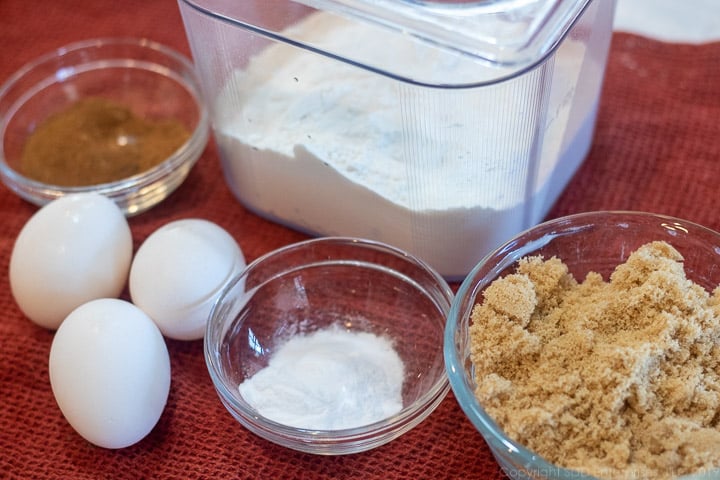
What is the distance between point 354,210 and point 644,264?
0.30 meters

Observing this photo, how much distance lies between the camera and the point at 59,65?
1.21 metres

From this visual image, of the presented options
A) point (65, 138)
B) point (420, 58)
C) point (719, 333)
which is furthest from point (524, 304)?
point (65, 138)

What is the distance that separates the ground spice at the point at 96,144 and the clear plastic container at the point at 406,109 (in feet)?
0.49

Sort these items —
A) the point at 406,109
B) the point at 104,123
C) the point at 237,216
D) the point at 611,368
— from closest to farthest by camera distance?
1. the point at 611,368
2. the point at 406,109
3. the point at 237,216
4. the point at 104,123

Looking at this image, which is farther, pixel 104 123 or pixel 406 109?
pixel 104 123

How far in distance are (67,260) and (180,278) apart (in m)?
0.12

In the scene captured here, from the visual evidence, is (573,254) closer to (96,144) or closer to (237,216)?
(237,216)

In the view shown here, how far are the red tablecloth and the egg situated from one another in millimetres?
41

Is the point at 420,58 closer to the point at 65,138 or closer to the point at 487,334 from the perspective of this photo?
the point at 487,334

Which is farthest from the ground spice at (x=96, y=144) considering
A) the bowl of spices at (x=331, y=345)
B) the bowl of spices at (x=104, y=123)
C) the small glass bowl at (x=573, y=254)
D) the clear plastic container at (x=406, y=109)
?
the small glass bowl at (x=573, y=254)

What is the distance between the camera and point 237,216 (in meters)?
1.03

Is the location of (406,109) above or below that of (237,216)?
above

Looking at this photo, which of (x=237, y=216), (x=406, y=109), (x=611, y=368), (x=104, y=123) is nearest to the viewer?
(x=611, y=368)

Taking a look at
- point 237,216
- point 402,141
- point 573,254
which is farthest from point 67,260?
point 573,254
